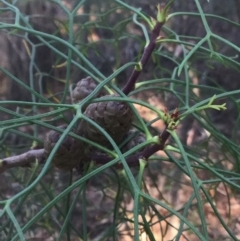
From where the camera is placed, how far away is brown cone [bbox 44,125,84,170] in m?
0.42

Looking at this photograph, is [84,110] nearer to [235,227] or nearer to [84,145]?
[84,145]

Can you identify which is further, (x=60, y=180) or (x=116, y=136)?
(x=60, y=180)

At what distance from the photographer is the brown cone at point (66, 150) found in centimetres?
42

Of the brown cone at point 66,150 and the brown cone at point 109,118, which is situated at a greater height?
the brown cone at point 109,118

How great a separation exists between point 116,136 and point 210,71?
0.90 meters

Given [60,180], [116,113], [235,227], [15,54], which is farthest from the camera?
[15,54]

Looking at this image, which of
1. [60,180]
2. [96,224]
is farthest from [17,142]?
[96,224]

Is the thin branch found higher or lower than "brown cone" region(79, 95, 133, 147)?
lower

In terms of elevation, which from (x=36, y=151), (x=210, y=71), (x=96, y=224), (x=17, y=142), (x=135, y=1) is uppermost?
(x=36, y=151)

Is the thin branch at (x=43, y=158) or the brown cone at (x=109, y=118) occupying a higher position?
the brown cone at (x=109, y=118)

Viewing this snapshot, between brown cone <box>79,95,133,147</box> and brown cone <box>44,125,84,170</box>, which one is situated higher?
brown cone <box>79,95,133,147</box>

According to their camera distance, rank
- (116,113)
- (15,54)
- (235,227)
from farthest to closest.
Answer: (15,54)
(235,227)
(116,113)

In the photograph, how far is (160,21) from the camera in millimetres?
427

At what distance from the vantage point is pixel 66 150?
0.42 meters
